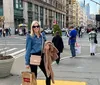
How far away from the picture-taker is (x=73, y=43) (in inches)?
555

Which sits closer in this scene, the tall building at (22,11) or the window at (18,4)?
the tall building at (22,11)

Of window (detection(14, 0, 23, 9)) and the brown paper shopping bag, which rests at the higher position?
window (detection(14, 0, 23, 9))

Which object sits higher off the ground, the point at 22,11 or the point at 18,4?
the point at 18,4

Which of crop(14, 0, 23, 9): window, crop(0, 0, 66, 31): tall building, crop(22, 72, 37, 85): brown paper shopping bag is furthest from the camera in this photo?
crop(14, 0, 23, 9): window

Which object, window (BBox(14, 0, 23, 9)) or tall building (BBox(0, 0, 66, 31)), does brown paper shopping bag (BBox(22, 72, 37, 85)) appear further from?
window (BBox(14, 0, 23, 9))

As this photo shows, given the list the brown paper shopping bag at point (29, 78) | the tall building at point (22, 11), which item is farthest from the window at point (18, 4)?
the brown paper shopping bag at point (29, 78)

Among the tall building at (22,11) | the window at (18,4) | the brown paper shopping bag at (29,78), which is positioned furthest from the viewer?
the window at (18,4)

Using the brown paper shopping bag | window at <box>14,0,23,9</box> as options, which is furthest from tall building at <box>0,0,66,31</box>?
the brown paper shopping bag

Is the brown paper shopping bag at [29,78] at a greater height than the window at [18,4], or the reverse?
the window at [18,4]

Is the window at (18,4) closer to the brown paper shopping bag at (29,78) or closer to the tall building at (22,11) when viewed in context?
the tall building at (22,11)

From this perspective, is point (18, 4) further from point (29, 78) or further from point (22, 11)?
point (29, 78)

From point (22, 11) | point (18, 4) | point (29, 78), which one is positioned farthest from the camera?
point (22, 11)

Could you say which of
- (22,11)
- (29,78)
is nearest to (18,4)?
(22,11)

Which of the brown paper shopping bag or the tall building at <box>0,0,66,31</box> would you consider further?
the tall building at <box>0,0,66,31</box>
